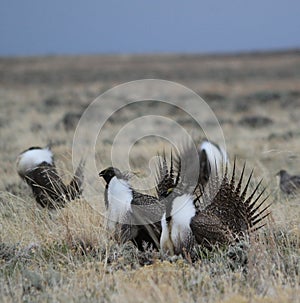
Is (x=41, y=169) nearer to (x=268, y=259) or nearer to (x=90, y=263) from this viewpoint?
(x=90, y=263)

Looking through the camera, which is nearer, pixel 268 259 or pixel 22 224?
pixel 268 259

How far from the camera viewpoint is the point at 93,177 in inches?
223

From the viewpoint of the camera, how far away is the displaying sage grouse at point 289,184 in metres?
5.25

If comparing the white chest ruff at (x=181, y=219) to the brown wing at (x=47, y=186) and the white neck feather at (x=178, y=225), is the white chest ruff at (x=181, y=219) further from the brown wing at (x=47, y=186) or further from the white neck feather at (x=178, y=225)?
the brown wing at (x=47, y=186)

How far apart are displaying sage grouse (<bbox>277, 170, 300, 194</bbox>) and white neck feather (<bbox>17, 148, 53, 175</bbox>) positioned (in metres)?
2.09

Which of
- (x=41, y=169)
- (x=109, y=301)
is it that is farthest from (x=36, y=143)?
(x=109, y=301)

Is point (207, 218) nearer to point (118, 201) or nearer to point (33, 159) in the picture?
point (118, 201)

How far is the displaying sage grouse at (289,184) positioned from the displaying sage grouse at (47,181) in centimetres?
183

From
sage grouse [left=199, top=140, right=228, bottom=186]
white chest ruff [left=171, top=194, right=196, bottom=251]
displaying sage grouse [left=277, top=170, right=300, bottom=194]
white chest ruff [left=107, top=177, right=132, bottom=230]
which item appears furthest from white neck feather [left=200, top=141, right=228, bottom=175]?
white chest ruff [left=171, top=194, right=196, bottom=251]

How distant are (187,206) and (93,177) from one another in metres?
2.39

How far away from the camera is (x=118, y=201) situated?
3.66m

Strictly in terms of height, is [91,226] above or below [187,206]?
below

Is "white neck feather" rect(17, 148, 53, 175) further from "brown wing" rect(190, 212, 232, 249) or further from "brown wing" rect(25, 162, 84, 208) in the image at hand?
"brown wing" rect(190, 212, 232, 249)

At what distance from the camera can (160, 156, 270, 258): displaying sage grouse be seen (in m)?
3.37
